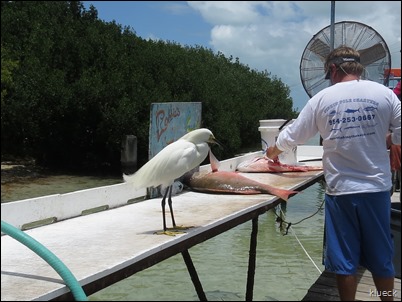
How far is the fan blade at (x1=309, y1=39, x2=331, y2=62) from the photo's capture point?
8.86 m

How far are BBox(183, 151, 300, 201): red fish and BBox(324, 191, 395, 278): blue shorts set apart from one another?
347cm

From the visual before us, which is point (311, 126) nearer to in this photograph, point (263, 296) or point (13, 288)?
point (13, 288)

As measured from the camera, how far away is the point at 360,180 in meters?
2.90

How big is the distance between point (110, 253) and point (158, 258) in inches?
15.5

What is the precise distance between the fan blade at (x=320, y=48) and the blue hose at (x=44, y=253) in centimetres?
690

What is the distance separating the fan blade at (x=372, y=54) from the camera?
808cm

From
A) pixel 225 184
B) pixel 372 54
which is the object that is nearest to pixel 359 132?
pixel 225 184

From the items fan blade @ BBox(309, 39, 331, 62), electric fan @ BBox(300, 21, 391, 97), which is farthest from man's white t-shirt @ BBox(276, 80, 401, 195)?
fan blade @ BBox(309, 39, 331, 62)

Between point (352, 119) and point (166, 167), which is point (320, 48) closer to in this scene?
point (166, 167)

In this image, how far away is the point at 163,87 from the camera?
76.8ft

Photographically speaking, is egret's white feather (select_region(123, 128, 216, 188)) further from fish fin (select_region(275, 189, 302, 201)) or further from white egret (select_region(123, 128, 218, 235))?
fish fin (select_region(275, 189, 302, 201))

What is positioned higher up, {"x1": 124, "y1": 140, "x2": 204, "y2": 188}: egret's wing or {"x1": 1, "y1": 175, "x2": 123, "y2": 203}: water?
{"x1": 124, "y1": 140, "x2": 204, "y2": 188}: egret's wing

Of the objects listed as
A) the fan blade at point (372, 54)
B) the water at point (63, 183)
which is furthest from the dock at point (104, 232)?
the water at point (63, 183)

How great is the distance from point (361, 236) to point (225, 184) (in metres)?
4.13
